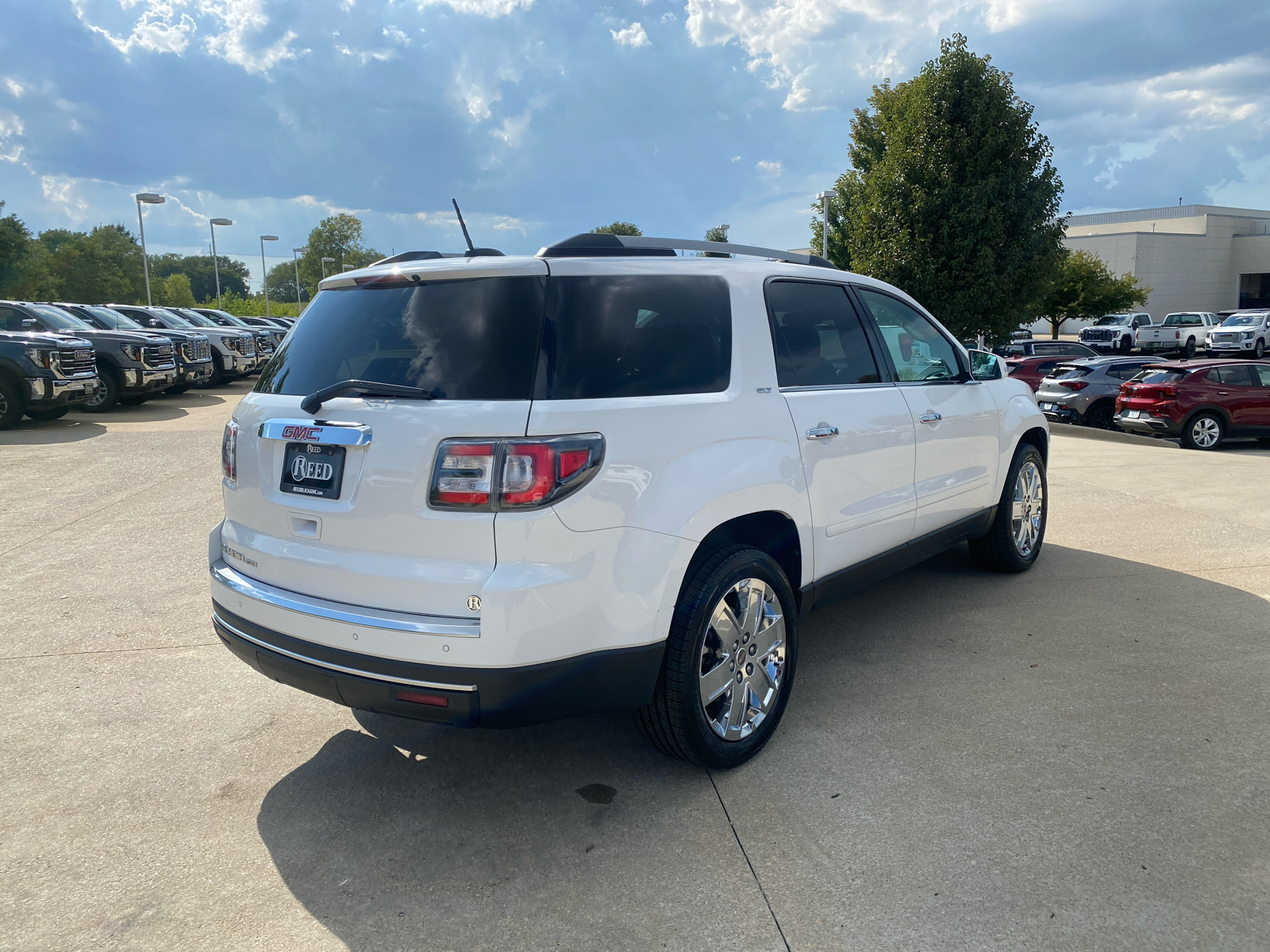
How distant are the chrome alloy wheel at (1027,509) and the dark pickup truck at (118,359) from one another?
15219mm

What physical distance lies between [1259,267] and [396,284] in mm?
81755

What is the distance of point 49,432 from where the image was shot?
13.8 meters

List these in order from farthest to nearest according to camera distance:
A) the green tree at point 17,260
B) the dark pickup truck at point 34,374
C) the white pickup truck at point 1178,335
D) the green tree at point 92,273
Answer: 1. the green tree at point 92,273
2. the green tree at point 17,260
3. the white pickup truck at point 1178,335
4. the dark pickup truck at point 34,374

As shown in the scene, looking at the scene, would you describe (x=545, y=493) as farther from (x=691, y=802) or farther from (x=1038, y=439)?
(x=1038, y=439)

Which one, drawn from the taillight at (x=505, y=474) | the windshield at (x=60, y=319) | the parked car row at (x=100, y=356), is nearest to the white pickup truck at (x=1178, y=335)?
the parked car row at (x=100, y=356)

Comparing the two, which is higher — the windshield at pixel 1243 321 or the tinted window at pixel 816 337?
the windshield at pixel 1243 321

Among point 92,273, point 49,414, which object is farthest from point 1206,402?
point 92,273

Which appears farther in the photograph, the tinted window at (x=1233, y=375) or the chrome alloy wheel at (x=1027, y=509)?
the tinted window at (x=1233, y=375)

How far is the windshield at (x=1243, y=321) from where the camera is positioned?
37.8m

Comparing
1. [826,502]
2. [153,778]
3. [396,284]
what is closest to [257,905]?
[153,778]

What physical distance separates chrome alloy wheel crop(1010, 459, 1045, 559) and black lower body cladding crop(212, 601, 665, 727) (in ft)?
12.0

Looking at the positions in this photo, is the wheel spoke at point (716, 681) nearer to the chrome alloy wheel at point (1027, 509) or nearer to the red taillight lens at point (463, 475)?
the red taillight lens at point (463, 475)

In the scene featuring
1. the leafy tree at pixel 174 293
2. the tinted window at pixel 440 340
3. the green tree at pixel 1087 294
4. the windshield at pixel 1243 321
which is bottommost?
the tinted window at pixel 440 340

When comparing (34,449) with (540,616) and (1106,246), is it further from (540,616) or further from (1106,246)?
(1106,246)
